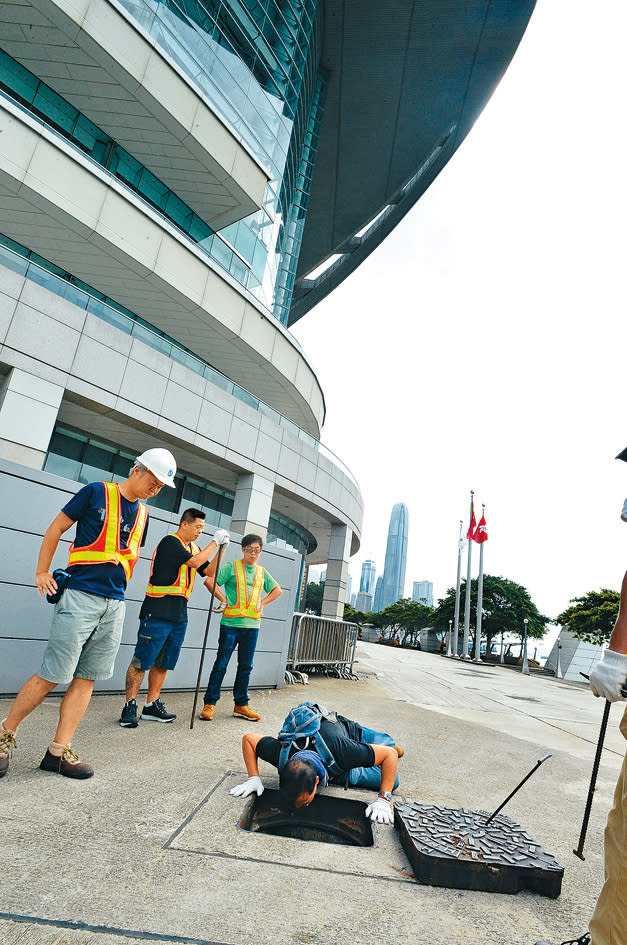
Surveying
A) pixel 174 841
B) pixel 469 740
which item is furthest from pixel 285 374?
pixel 174 841

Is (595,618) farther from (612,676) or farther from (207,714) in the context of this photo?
(612,676)

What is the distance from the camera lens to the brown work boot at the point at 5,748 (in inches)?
115

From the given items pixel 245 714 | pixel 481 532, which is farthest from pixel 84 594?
pixel 481 532

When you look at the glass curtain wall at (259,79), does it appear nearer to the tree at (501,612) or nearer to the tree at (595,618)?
the tree at (595,618)

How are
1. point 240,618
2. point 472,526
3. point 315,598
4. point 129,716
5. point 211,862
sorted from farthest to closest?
point 315,598
point 472,526
point 240,618
point 129,716
point 211,862

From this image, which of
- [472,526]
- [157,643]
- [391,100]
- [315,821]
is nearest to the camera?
[315,821]

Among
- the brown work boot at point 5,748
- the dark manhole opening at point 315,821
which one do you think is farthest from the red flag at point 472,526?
the brown work boot at point 5,748

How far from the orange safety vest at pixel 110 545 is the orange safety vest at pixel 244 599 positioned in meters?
1.98

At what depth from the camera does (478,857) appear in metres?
2.36

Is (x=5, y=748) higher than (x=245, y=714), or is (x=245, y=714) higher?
(x=5, y=748)

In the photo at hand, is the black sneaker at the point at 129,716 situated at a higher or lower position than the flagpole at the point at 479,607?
lower

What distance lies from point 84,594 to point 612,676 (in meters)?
2.94

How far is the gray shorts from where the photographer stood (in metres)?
3.17

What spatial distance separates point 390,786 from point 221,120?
18183 millimetres
